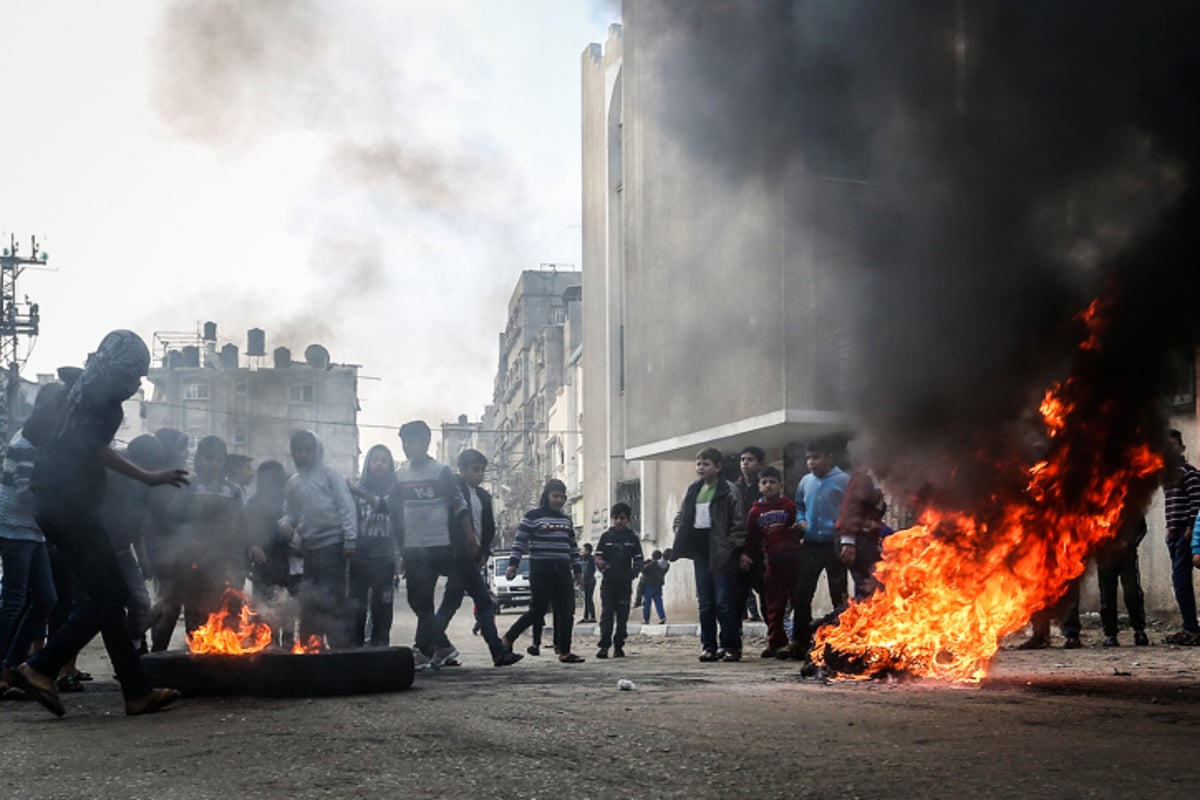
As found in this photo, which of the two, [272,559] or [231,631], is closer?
[231,631]

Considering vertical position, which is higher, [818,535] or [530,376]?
[530,376]

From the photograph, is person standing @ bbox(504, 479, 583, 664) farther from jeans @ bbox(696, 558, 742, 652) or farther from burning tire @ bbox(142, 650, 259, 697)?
burning tire @ bbox(142, 650, 259, 697)

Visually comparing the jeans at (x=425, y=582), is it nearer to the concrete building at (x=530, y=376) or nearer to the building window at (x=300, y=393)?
the concrete building at (x=530, y=376)

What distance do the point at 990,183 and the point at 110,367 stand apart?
19.0ft

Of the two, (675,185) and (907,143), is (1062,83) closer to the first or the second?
(907,143)

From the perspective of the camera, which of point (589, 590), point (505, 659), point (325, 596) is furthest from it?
point (589, 590)

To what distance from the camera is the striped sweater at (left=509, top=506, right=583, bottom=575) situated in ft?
37.2

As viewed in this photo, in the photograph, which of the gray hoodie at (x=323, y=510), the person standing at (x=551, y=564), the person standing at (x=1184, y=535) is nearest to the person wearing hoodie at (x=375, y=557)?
the gray hoodie at (x=323, y=510)

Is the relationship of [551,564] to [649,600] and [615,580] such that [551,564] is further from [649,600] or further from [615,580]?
[649,600]

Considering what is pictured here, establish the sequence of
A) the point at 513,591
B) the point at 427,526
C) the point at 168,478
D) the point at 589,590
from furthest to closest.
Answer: the point at 513,591, the point at 589,590, the point at 427,526, the point at 168,478

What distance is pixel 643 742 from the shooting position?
5156 millimetres

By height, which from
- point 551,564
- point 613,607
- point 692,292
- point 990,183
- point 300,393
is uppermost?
point 300,393

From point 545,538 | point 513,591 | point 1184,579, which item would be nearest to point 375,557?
point 545,538

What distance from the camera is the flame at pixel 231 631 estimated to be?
A: 8367mm
